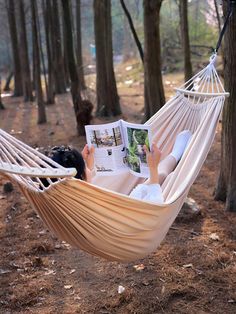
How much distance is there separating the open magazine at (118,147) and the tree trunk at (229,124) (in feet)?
3.41

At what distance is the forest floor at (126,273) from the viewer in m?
2.34

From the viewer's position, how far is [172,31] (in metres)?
14.8

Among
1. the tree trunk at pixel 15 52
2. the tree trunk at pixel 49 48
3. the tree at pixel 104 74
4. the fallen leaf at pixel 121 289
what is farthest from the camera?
the tree trunk at pixel 15 52

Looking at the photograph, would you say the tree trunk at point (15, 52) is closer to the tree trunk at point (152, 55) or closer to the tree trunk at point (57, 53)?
the tree trunk at point (57, 53)

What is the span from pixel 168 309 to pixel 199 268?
420 mm

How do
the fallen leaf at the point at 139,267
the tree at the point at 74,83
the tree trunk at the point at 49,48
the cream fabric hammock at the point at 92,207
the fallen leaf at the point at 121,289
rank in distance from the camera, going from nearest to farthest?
the cream fabric hammock at the point at 92,207
the fallen leaf at the point at 121,289
the fallen leaf at the point at 139,267
the tree at the point at 74,83
the tree trunk at the point at 49,48

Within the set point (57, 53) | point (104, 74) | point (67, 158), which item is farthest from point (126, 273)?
point (57, 53)

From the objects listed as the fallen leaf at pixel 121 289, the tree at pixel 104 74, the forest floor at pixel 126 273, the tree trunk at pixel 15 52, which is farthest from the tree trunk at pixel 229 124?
the tree trunk at pixel 15 52

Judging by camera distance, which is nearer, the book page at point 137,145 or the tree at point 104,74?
the book page at point 137,145

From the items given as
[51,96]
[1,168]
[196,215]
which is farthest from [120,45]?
[1,168]

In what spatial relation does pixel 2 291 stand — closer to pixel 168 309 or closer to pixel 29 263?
pixel 29 263

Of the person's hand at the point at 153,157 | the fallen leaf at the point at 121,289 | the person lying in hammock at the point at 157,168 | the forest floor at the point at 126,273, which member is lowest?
the forest floor at the point at 126,273

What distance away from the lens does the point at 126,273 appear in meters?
2.62

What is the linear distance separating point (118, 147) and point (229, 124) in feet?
3.57
